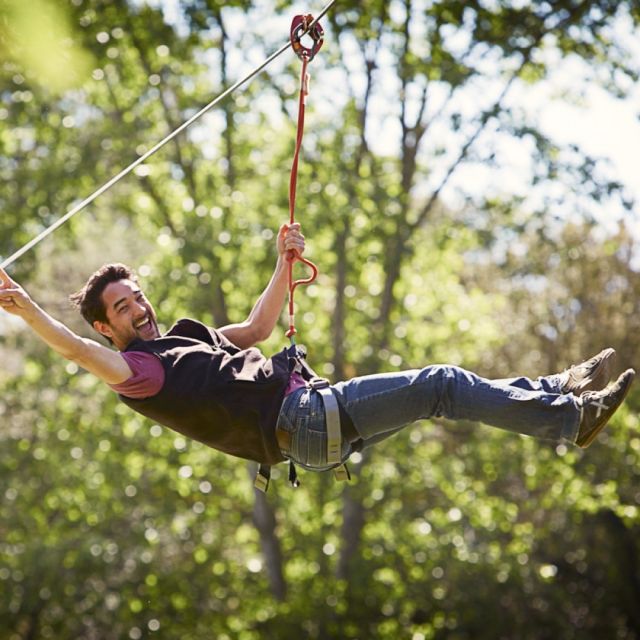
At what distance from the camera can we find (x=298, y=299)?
10125mm

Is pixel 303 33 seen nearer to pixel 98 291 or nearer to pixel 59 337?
pixel 98 291

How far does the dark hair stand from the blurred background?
18.5 ft

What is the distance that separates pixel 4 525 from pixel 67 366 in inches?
69.1

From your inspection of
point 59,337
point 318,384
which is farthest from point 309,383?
point 59,337

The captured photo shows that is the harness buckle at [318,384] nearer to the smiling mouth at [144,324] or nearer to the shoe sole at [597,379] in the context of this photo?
the smiling mouth at [144,324]

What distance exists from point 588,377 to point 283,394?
1.06 m

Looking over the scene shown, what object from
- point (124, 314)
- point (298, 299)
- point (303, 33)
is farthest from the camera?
point (298, 299)

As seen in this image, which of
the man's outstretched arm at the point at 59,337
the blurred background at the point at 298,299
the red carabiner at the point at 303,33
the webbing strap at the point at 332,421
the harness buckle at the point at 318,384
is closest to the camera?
the man's outstretched arm at the point at 59,337

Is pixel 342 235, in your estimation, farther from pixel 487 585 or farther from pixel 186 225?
pixel 487 585

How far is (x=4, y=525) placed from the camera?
10.6m

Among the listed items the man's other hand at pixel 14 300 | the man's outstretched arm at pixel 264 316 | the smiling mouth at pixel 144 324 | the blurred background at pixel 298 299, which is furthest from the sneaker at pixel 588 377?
the blurred background at pixel 298 299

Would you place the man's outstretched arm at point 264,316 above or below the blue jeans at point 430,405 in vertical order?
above

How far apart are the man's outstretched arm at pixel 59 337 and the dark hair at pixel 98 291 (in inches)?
13.2

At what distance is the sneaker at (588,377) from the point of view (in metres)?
3.59
